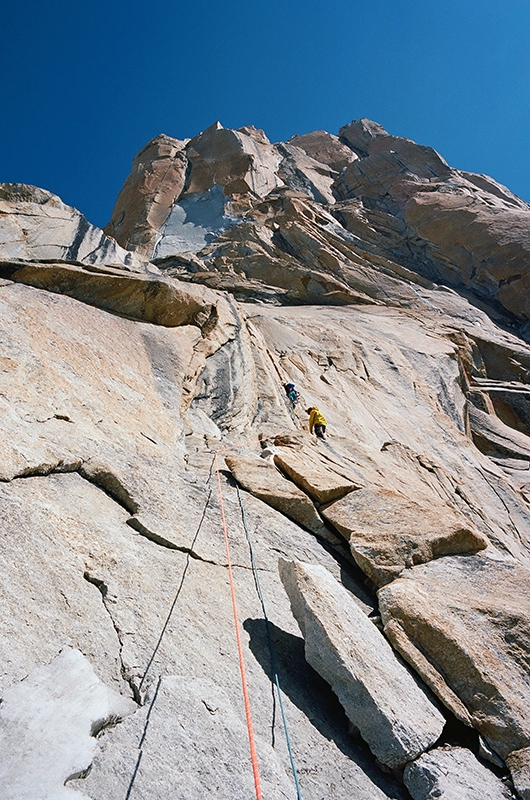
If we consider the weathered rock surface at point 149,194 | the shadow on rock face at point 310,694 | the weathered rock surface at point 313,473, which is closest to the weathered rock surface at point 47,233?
the weathered rock surface at point 313,473

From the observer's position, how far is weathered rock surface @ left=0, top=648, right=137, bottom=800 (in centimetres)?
309

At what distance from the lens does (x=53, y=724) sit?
3.44 metres

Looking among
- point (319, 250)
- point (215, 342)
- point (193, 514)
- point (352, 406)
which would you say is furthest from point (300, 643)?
point (319, 250)

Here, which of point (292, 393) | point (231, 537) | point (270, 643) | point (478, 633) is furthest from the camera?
point (292, 393)

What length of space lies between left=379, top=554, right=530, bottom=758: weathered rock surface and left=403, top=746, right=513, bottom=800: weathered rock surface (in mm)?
375

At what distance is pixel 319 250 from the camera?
34844 millimetres

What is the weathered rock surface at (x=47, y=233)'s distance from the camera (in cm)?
1625

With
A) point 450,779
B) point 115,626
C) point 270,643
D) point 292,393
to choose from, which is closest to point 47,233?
point 292,393

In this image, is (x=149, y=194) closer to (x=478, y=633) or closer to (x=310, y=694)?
(x=478, y=633)

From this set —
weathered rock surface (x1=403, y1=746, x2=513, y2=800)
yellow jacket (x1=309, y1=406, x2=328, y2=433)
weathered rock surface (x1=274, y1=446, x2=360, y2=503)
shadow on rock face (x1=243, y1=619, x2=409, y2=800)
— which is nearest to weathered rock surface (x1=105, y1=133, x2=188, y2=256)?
yellow jacket (x1=309, y1=406, x2=328, y2=433)

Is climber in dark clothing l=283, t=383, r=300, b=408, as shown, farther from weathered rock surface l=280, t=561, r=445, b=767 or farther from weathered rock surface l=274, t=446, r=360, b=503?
weathered rock surface l=280, t=561, r=445, b=767

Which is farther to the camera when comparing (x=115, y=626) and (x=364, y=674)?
(x=364, y=674)

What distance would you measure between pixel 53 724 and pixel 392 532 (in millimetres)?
5512

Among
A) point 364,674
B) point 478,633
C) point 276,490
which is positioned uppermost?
point 276,490
